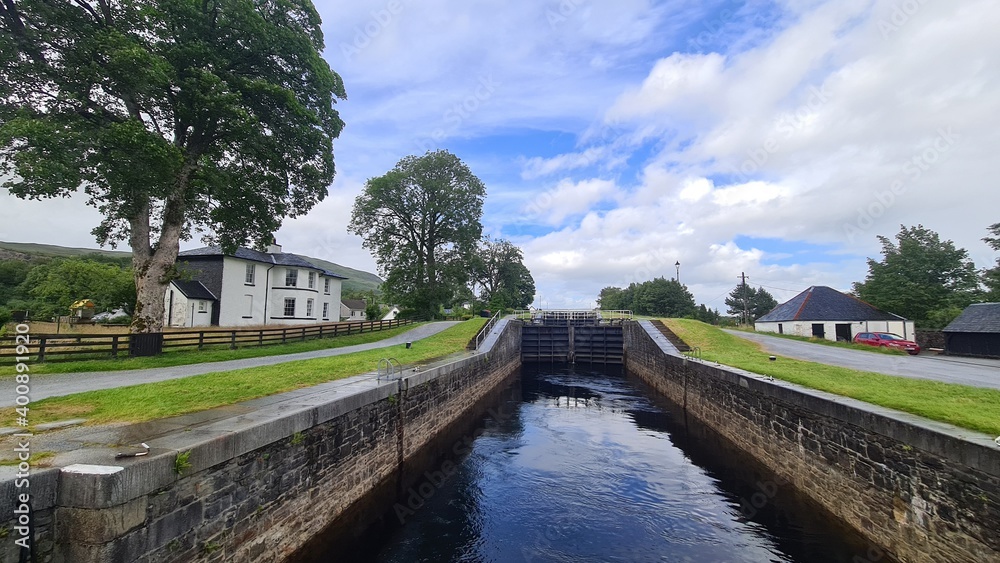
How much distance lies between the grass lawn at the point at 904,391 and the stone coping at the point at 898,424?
23 centimetres

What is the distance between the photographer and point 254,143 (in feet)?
48.8

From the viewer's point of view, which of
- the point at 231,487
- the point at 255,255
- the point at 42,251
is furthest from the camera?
the point at 42,251

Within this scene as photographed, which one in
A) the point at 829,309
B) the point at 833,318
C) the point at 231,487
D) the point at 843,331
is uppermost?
the point at 829,309

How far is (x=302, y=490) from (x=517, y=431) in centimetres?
870

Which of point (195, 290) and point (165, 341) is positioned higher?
point (195, 290)

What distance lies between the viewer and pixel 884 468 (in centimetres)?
631

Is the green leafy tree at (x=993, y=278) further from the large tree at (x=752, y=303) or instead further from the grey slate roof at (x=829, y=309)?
the large tree at (x=752, y=303)

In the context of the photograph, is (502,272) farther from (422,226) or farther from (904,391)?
(904,391)

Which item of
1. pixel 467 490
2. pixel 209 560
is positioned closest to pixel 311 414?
pixel 209 560

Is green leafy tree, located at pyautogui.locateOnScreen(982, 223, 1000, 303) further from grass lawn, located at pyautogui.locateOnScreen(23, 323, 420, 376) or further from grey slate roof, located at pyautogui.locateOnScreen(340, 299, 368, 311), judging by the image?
grey slate roof, located at pyautogui.locateOnScreen(340, 299, 368, 311)

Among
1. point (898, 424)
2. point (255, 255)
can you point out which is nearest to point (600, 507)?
point (898, 424)

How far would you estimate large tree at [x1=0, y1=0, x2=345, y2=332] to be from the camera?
1128 centimetres

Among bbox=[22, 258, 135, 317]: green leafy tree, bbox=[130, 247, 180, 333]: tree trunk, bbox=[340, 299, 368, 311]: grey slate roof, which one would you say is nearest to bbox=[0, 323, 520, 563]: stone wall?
bbox=[130, 247, 180, 333]: tree trunk

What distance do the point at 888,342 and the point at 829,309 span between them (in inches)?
368
